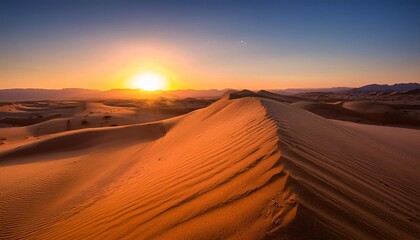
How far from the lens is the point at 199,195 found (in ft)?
9.09

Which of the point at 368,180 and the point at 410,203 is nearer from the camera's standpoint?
the point at 410,203

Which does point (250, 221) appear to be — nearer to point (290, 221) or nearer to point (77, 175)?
point (290, 221)

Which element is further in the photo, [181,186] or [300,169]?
[181,186]

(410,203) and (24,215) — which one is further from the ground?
(410,203)

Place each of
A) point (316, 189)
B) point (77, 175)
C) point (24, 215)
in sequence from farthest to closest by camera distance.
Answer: point (77, 175)
point (24, 215)
point (316, 189)

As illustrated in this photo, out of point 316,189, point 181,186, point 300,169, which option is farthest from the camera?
point 181,186

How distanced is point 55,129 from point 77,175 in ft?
50.4

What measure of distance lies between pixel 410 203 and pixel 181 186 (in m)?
2.80

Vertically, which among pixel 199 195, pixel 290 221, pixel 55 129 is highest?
pixel 290 221

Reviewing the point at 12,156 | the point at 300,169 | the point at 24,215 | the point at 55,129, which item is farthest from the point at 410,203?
the point at 55,129

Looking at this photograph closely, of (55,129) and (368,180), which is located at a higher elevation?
(368,180)

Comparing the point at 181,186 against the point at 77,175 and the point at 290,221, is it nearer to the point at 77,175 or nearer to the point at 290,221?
the point at 290,221

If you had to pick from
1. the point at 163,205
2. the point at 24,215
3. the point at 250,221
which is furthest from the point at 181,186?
the point at 24,215

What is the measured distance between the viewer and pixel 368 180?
3578 mm
